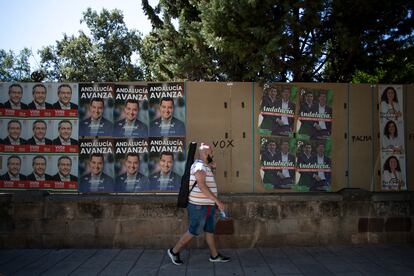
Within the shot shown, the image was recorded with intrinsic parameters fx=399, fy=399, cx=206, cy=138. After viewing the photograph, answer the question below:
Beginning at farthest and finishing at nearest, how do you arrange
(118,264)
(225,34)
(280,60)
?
(280,60), (225,34), (118,264)

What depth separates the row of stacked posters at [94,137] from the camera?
6.84m

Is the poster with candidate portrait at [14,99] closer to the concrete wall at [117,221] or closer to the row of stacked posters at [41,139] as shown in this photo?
the row of stacked posters at [41,139]

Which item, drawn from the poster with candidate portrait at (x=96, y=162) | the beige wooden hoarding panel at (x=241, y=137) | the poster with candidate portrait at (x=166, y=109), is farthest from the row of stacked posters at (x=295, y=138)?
the poster with candidate portrait at (x=96, y=162)

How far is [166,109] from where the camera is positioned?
6867 mm

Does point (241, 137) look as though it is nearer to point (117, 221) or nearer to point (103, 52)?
point (117, 221)

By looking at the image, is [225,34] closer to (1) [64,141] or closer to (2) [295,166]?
(2) [295,166]

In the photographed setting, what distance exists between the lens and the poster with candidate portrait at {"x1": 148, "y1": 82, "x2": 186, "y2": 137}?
22.5 feet

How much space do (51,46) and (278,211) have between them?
1362 inches

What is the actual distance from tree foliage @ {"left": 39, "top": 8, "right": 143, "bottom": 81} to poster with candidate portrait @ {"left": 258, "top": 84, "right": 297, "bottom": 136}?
74.0ft

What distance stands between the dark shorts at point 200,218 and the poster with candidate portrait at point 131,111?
178cm

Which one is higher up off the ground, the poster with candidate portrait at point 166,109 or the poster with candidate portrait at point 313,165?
the poster with candidate portrait at point 166,109

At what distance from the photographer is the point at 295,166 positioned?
6.98 m

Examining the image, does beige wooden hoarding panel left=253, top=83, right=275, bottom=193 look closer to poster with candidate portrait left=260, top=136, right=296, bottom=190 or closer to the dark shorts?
poster with candidate portrait left=260, top=136, right=296, bottom=190

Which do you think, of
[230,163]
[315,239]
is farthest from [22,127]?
[315,239]
